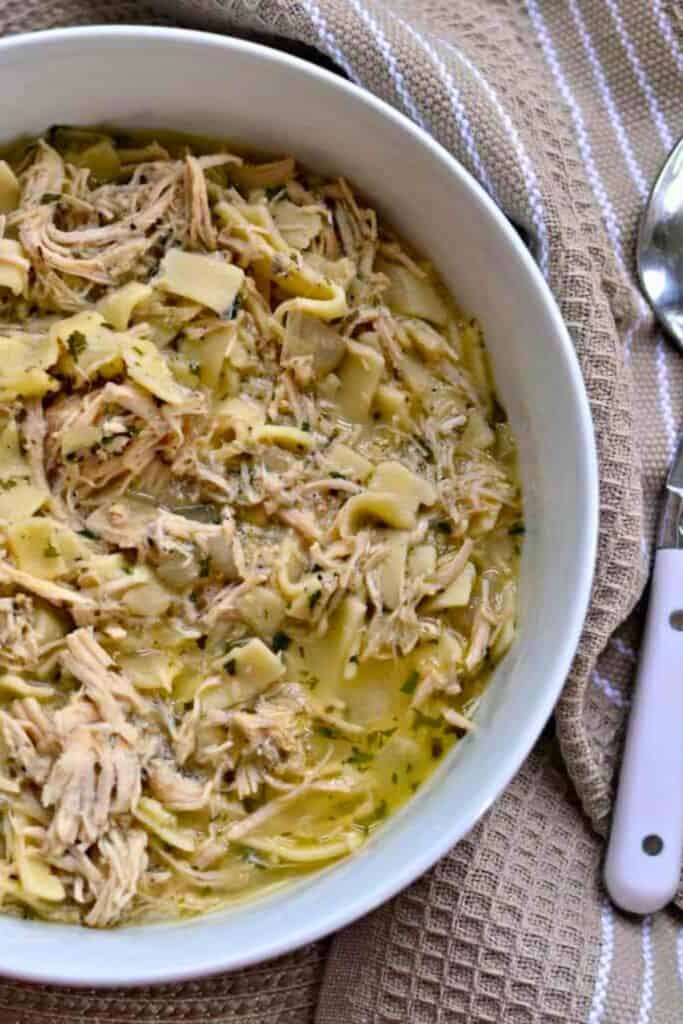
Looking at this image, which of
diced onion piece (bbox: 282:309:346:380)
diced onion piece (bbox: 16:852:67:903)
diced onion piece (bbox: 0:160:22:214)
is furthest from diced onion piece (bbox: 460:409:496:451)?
diced onion piece (bbox: 16:852:67:903)

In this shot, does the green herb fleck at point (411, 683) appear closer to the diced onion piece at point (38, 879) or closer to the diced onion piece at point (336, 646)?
the diced onion piece at point (336, 646)

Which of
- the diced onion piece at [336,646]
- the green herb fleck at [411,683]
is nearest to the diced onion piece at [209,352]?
the diced onion piece at [336,646]

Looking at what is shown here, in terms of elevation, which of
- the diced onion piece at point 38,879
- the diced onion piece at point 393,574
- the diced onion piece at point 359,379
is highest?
the diced onion piece at point 359,379

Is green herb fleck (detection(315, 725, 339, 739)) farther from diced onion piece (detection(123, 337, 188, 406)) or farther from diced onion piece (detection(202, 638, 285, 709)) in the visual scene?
diced onion piece (detection(123, 337, 188, 406))

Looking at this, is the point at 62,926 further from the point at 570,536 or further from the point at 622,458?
the point at 622,458

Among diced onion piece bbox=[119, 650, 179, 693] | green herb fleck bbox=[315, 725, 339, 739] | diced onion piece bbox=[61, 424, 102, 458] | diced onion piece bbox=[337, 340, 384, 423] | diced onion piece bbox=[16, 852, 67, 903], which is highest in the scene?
diced onion piece bbox=[337, 340, 384, 423]

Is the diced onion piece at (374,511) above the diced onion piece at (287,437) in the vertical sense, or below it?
below
